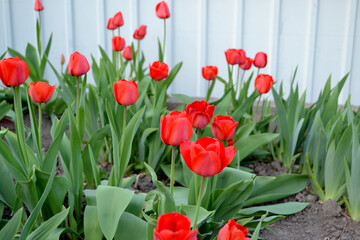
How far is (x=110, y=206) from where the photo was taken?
3.56 ft

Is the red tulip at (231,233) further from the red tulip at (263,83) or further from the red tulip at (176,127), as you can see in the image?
the red tulip at (263,83)

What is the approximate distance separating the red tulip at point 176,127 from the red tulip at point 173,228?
0.95 feet

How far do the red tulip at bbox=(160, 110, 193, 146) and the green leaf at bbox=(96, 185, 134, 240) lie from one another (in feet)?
0.77

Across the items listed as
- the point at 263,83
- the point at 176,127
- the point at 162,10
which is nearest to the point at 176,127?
the point at 176,127

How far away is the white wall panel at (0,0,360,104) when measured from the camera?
9.17 ft

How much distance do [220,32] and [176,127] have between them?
210cm

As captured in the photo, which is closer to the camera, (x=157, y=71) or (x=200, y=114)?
(x=200, y=114)

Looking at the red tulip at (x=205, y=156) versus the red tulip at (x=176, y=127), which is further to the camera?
the red tulip at (x=176, y=127)

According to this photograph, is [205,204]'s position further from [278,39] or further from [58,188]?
[278,39]

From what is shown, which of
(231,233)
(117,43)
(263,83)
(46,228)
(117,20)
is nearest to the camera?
(231,233)

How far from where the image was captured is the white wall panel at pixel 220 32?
2795 millimetres

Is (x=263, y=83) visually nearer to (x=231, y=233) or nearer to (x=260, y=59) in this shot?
(x=260, y=59)

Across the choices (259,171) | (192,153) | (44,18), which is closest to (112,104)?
(259,171)

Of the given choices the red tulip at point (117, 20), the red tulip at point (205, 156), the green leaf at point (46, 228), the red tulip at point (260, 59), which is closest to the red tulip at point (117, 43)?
the red tulip at point (117, 20)
